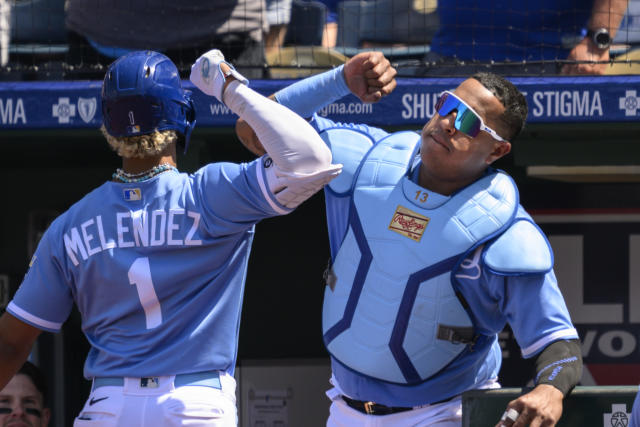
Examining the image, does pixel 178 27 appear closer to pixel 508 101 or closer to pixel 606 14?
Result: pixel 606 14

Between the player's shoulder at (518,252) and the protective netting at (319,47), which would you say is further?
the protective netting at (319,47)

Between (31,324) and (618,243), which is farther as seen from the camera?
(618,243)

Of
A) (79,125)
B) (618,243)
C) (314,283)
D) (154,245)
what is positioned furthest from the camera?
(314,283)

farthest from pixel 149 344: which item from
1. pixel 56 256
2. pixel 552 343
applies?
pixel 552 343

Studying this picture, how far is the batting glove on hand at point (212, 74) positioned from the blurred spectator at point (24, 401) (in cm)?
226

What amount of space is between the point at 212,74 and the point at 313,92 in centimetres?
71

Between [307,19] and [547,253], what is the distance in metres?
2.79

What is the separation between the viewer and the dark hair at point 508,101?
3.08 m

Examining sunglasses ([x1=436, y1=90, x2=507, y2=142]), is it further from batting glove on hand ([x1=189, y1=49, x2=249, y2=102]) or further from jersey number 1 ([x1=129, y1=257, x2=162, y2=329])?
jersey number 1 ([x1=129, y1=257, x2=162, y2=329])

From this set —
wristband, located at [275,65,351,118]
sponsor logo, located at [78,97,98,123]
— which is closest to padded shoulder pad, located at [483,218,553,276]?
wristband, located at [275,65,351,118]

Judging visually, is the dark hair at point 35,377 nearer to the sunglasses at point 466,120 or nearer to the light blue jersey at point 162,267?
the light blue jersey at point 162,267

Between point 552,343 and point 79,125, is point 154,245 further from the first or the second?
point 79,125

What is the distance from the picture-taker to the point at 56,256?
102 inches

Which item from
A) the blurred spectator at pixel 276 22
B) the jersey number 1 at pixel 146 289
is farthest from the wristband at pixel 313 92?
the blurred spectator at pixel 276 22
